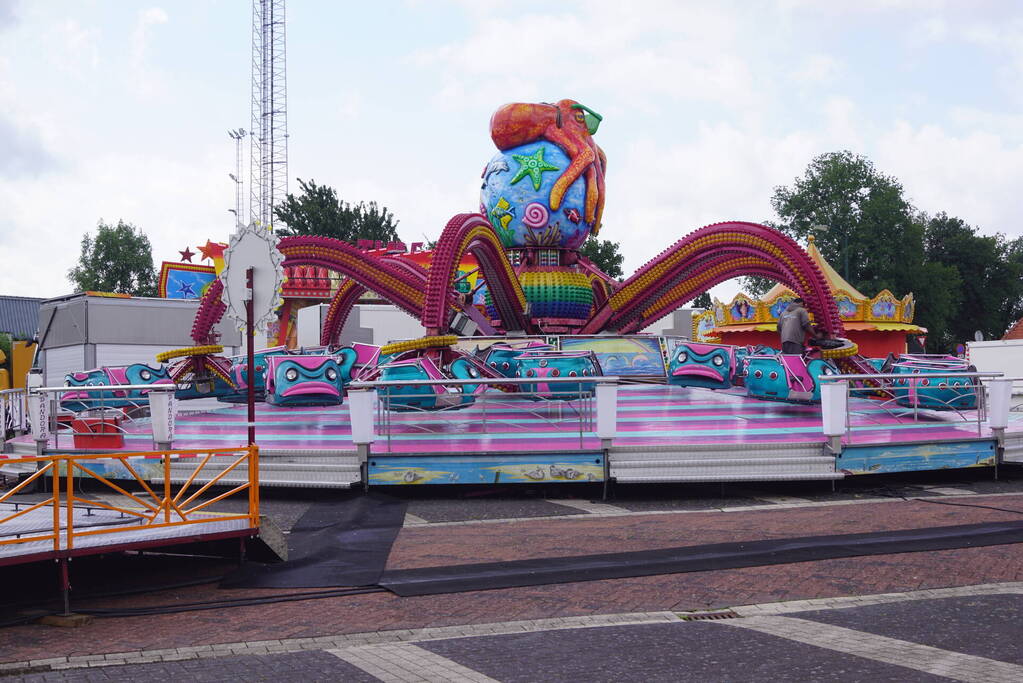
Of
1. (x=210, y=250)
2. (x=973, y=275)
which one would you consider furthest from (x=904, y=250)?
(x=210, y=250)

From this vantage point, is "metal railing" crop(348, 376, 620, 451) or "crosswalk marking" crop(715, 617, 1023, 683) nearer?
"crosswalk marking" crop(715, 617, 1023, 683)

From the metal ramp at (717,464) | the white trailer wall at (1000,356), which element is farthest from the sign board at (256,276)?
the white trailer wall at (1000,356)

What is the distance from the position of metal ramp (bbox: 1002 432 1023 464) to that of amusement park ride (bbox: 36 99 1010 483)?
1.33 metres

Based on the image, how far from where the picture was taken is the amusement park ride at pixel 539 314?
17812mm

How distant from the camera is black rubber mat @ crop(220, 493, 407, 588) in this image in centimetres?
848

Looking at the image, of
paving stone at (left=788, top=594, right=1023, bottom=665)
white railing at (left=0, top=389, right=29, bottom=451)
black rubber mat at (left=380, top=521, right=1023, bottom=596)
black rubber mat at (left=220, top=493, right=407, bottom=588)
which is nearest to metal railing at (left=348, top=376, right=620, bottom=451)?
black rubber mat at (left=220, top=493, right=407, bottom=588)

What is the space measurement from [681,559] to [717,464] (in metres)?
3.95

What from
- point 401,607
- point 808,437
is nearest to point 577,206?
point 808,437

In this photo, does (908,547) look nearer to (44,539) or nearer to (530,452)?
(530,452)

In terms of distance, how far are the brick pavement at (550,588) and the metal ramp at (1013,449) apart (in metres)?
3.31

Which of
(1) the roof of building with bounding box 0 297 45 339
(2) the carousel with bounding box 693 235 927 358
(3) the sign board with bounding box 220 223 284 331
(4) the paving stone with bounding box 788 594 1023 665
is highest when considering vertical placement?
(1) the roof of building with bounding box 0 297 45 339

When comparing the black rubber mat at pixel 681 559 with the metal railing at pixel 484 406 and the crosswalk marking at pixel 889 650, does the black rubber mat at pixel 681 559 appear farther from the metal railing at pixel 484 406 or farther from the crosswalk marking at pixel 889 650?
the metal railing at pixel 484 406

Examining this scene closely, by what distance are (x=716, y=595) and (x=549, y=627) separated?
5.21 ft

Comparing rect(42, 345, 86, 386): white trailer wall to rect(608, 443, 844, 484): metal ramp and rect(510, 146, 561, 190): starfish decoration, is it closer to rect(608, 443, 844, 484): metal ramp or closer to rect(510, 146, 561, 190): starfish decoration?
rect(510, 146, 561, 190): starfish decoration
